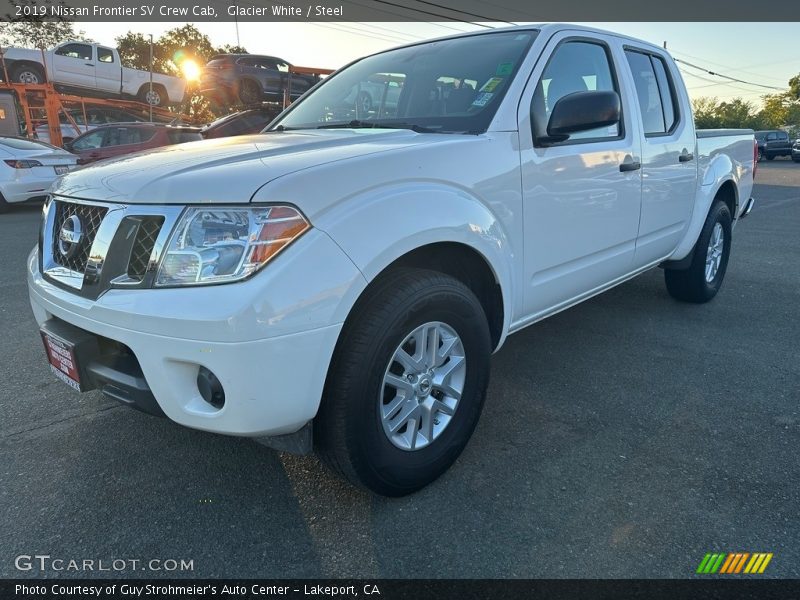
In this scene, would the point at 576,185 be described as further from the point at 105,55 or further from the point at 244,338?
the point at 105,55

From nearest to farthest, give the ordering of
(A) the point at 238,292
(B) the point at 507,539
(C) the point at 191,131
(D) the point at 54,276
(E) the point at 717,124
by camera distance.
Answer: (A) the point at 238,292 < (B) the point at 507,539 < (D) the point at 54,276 < (C) the point at 191,131 < (E) the point at 717,124

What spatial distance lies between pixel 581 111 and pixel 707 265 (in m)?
2.76

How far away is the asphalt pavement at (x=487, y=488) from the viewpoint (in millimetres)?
1907

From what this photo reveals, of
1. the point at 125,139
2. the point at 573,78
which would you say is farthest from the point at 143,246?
the point at 125,139

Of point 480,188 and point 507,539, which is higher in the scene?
point 480,188

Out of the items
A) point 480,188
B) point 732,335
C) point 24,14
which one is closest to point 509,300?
point 480,188

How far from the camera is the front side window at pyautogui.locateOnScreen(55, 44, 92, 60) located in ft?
52.2

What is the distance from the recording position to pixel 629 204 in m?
3.22

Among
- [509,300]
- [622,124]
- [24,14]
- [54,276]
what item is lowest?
[509,300]

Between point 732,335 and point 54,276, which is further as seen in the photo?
point 732,335

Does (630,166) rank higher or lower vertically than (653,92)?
lower

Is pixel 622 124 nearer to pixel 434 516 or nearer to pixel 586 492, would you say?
pixel 586 492

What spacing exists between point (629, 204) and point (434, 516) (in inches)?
83.7

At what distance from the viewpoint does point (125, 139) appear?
37.1 feet
